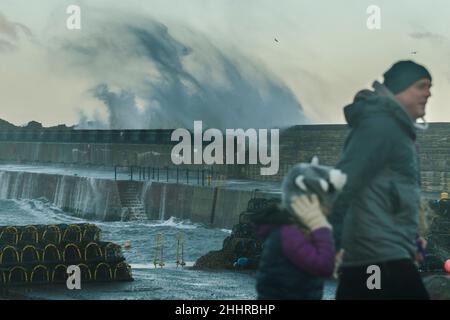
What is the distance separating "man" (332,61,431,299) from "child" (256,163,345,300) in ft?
0.45

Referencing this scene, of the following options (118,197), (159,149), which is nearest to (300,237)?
(118,197)

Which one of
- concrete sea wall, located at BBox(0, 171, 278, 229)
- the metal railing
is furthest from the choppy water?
the metal railing

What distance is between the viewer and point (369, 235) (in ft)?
14.1

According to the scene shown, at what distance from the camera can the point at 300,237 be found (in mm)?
4152

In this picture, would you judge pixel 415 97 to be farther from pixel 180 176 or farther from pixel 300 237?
pixel 180 176

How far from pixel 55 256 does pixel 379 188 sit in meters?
11.7

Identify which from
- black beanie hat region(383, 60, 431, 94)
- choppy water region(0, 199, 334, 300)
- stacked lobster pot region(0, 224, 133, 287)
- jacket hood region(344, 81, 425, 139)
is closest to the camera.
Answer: jacket hood region(344, 81, 425, 139)

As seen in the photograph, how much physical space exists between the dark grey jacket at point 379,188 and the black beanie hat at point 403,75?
0.19m

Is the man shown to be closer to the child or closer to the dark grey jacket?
the dark grey jacket

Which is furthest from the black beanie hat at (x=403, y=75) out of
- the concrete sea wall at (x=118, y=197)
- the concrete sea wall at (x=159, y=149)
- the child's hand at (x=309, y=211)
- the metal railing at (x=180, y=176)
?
the metal railing at (x=180, y=176)

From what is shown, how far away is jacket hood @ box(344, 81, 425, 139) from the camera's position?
14.4 feet
